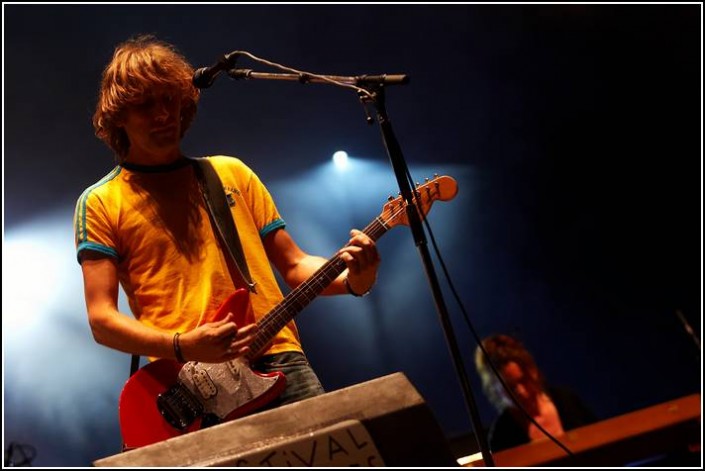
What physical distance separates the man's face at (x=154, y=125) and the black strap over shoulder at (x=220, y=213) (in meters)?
0.11

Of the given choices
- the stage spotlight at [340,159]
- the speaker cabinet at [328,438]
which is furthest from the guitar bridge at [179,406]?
the stage spotlight at [340,159]

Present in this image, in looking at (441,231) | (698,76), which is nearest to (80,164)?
(441,231)

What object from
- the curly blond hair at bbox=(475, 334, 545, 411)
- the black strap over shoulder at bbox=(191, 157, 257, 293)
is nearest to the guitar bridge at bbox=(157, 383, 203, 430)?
the black strap over shoulder at bbox=(191, 157, 257, 293)

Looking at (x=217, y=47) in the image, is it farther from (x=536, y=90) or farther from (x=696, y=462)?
(x=696, y=462)

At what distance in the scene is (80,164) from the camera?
4.43 m

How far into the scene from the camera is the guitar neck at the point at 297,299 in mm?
1976

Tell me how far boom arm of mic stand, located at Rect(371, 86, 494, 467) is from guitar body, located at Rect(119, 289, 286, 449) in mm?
499

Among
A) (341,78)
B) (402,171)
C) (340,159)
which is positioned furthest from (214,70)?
(340,159)

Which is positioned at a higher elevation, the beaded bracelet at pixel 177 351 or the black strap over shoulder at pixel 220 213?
the black strap over shoulder at pixel 220 213

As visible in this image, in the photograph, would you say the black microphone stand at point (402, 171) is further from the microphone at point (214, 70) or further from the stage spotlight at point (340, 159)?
the stage spotlight at point (340, 159)

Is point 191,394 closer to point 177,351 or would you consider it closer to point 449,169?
point 177,351

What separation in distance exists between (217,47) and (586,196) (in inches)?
133

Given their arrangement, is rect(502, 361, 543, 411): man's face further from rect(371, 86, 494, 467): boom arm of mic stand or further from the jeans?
rect(371, 86, 494, 467): boom arm of mic stand

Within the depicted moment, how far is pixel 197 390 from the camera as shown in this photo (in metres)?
1.93
